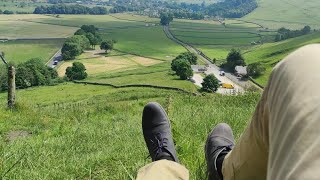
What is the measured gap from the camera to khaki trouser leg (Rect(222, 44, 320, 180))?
40.1 inches

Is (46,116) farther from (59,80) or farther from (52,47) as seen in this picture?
(52,47)

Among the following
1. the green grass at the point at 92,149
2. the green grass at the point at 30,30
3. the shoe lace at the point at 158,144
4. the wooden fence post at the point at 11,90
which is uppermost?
the shoe lace at the point at 158,144

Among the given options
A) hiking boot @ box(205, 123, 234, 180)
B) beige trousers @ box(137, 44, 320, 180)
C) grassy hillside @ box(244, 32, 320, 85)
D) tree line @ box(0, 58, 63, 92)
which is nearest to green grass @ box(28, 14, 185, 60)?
grassy hillside @ box(244, 32, 320, 85)

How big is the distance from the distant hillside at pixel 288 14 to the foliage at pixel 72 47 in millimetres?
79091

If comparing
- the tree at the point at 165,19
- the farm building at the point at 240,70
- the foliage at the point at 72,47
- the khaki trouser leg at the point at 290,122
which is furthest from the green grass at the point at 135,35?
the khaki trouser leg at the point at 290,122

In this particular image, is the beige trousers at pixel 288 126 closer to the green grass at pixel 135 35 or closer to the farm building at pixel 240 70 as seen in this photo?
the farm building at pixel 240 70

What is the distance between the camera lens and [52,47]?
340ft

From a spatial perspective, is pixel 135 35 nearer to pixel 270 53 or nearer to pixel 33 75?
pixel 270 53

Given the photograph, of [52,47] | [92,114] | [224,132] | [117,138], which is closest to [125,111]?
[92,114]

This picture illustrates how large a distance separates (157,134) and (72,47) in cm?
9462

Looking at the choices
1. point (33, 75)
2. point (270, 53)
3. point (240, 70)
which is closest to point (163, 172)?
point (33, 75)

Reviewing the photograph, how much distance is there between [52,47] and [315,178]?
352 feet

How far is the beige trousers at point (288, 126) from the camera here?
1.02 m

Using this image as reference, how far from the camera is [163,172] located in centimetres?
234
